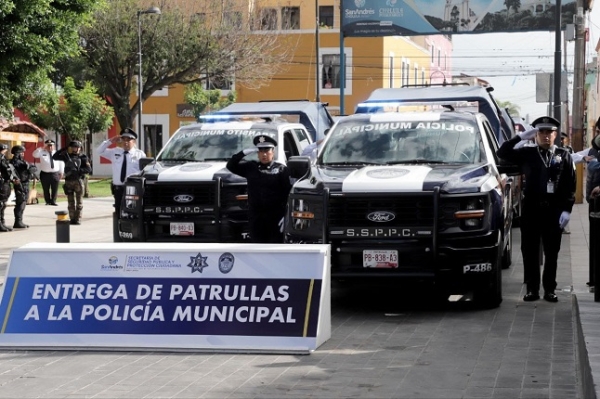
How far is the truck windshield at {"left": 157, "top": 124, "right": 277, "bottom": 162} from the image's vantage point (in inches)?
664

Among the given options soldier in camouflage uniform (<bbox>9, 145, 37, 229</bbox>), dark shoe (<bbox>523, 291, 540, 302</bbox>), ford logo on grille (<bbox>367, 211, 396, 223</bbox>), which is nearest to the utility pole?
soldier in camouflage uniform (<bbox>9, 145, 37, 229</bbox>)

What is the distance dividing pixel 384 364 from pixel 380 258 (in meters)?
2.48

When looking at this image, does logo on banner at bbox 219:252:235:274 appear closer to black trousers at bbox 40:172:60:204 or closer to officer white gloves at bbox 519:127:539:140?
officer white gloves at bbox 519:127:539:140

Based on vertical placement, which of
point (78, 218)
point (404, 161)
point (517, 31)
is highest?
point (517, 31)

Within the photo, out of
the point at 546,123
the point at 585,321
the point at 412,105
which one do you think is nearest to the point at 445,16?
the point at 412,105

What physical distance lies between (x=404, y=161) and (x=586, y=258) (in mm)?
5320

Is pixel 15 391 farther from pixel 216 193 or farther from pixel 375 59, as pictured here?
pixel 375 59

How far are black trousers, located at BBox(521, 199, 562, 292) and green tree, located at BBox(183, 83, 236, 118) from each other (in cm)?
4536

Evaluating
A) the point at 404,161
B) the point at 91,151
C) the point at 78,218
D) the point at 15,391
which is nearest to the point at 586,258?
the point at 404,161

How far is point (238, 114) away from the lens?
2100 cm

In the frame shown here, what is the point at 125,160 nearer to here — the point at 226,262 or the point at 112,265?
the point at 112,265

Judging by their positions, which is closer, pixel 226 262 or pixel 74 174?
pixel 226 262

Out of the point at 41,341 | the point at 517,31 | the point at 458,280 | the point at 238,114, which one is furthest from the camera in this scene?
the point at 517,31

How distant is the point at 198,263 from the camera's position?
9695mm
